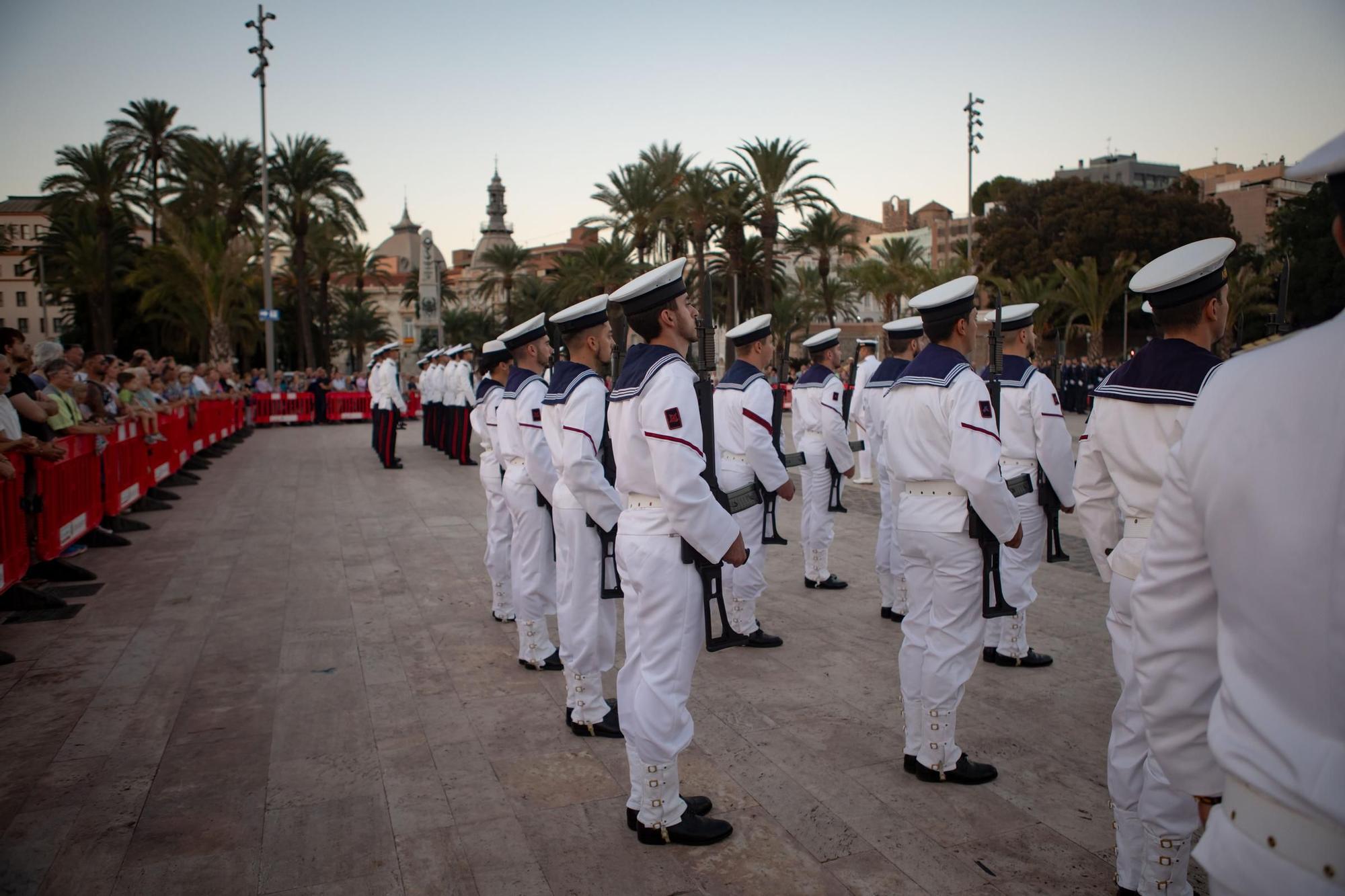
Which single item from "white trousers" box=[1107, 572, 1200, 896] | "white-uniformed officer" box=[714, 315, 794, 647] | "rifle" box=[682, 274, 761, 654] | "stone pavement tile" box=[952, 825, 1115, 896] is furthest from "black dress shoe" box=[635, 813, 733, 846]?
"white-uniformed officer" box=[714, 315, 794, 647]

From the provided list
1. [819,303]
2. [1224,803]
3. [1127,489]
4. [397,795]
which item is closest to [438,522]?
[397,795]

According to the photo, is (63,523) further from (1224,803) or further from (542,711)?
(1224,803)

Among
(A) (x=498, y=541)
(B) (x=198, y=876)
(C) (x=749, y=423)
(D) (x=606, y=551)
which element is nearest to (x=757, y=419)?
(C) (x=749, y=423)

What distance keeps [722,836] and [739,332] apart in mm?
4069

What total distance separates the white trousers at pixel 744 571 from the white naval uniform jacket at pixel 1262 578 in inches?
187

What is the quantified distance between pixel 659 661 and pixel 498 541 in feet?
11.7

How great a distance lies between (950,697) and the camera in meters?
4.22

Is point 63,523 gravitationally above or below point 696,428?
below

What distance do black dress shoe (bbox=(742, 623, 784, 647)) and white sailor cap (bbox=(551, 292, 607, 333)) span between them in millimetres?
2681

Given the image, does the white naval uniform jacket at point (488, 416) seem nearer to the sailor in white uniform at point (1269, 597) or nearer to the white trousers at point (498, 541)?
the white trousers at point (498, 541)

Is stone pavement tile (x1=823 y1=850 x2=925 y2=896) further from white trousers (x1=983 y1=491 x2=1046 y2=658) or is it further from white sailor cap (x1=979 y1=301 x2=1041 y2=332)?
white sailor cap (x1=979 y1=301 x2=1041 y2=332)

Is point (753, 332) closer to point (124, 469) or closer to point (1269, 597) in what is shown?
point (1269, 597)

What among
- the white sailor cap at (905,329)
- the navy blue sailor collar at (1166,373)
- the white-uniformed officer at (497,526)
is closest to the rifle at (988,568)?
the navy blue sailor collar at (1166,373)

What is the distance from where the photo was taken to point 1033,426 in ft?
19.6
